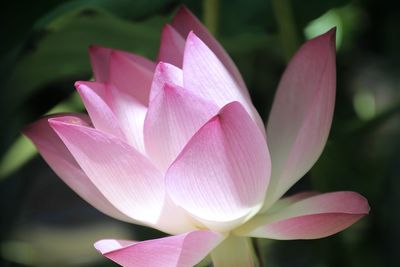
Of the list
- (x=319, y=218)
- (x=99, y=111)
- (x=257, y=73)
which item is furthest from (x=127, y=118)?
(x=257, y=73)

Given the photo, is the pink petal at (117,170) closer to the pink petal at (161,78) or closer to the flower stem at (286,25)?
the pink petal at (161,78)

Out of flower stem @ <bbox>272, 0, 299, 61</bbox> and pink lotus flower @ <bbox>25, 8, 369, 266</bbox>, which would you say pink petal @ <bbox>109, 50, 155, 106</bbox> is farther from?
flower stem @ <bbox>272, 0, 299, 61</bbox>

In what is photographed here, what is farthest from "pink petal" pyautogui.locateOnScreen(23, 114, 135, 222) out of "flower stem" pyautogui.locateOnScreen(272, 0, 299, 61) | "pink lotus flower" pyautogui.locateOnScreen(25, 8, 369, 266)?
"flower stem" pyautogui.locateOnScreen(272, 0, 299, 61)

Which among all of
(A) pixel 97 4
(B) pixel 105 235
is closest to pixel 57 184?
(B) pixel 105 235

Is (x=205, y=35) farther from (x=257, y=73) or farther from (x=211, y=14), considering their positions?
(x=257, y=73)

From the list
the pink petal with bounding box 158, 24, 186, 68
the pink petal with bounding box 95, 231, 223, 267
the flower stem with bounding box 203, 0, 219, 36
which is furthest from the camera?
the flower stem with bounding box 203, 0, 219, 36

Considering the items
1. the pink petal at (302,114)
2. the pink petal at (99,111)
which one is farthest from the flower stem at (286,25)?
the pink petal at (99,111)
